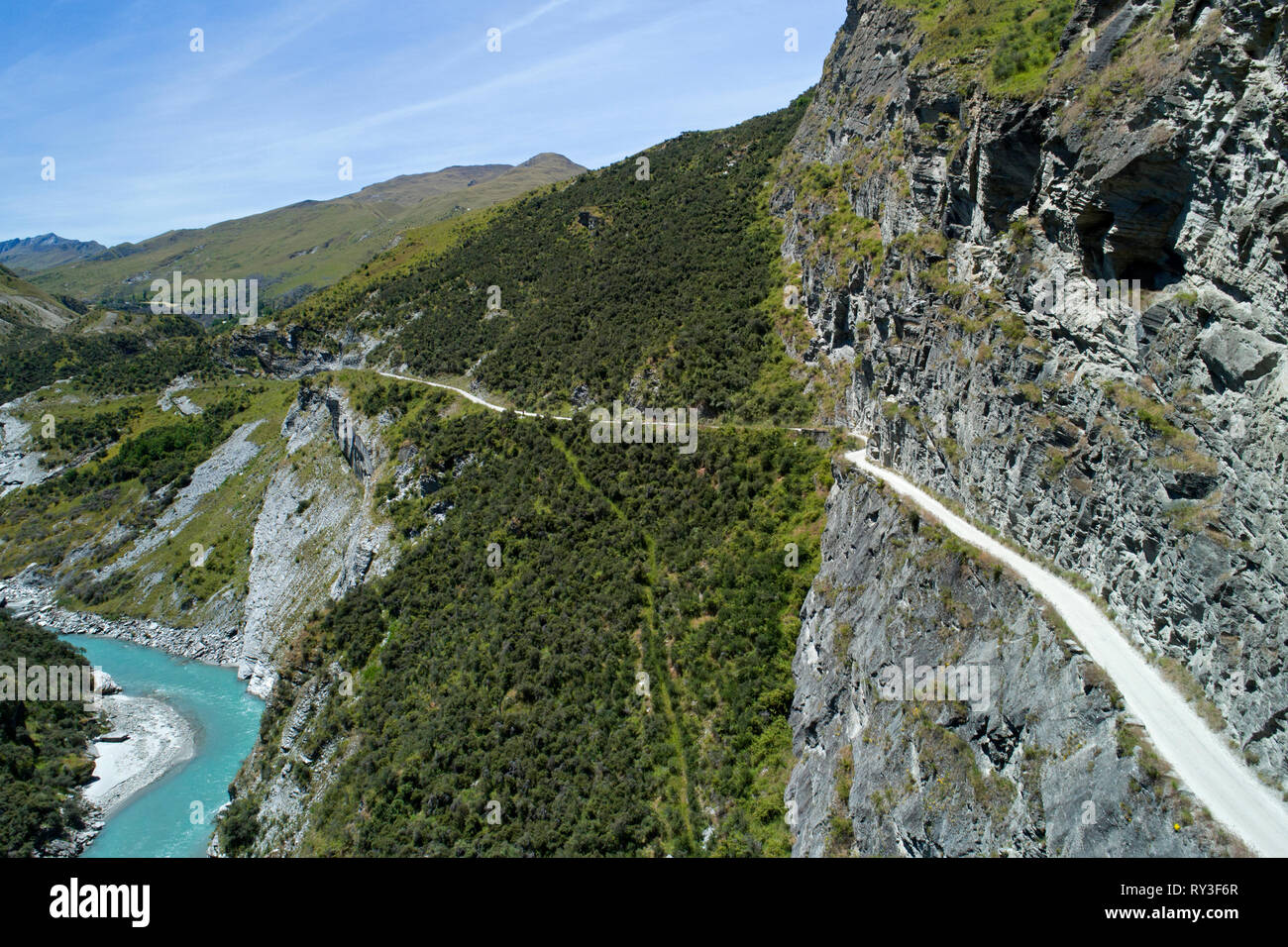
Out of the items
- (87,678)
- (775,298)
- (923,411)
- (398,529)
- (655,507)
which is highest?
(775,298)

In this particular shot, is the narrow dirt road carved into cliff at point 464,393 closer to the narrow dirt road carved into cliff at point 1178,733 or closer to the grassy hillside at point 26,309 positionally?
the narrow dirt road carved into cliff at point 1178,733

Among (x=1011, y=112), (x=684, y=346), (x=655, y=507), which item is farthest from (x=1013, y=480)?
(x=684, y=346)

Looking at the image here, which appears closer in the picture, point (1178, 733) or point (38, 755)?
point (1178, 733)

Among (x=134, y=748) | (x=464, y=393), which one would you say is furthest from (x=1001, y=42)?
(x=134, y=748)

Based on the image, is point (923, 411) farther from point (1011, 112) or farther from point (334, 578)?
point (334, 578)

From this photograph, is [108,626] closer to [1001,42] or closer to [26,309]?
[1001,42]

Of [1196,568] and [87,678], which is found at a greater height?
[1196,568]

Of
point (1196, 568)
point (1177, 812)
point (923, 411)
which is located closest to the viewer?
point (1177, 812)
